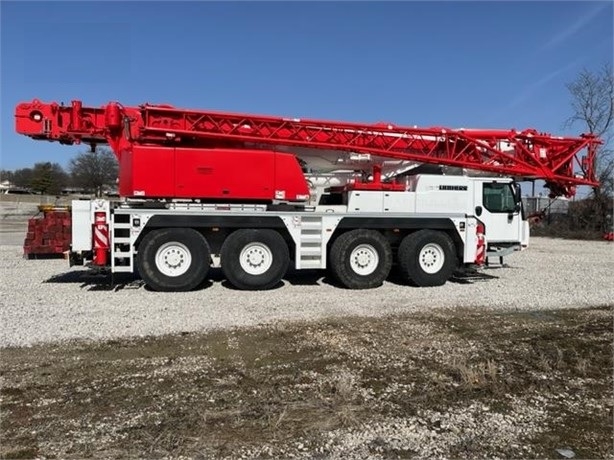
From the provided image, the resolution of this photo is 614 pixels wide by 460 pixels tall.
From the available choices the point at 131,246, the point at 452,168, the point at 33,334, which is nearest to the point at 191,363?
the point at 33,334

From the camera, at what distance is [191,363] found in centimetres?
587

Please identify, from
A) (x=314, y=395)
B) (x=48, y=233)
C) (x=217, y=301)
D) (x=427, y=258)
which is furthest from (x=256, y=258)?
(x=48, y=233)

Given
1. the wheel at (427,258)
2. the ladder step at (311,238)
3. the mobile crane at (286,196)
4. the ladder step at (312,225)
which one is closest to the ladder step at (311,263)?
the mobile crane at (286,196)

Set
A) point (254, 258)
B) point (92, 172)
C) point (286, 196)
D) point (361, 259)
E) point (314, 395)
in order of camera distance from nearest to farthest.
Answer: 1. point (314, 395)
2. point (254, 258)
3. point (286, 196)
4. point (361, 259)
5. point (92, 172)

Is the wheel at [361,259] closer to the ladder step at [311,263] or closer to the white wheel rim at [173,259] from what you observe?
the ladder step at [311,263]

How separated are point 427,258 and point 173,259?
5.34m

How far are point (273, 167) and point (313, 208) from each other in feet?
4.09

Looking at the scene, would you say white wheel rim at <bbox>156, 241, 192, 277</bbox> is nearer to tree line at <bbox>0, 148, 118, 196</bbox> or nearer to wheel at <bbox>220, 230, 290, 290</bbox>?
wheel at <bbox>220, 230, 290, 290</bbox>

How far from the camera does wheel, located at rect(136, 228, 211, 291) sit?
10406 mm

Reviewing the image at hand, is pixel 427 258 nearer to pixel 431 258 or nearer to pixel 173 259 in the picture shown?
pixel 431 258

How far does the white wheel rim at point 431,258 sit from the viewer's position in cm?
1179

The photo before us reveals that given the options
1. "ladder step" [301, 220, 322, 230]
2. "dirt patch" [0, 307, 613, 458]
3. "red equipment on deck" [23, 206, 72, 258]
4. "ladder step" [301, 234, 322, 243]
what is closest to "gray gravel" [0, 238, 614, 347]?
"dirt patch" [0, 307, 613, 458]

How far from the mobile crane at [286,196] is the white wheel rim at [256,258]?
0.02 m

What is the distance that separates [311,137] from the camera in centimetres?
1179
